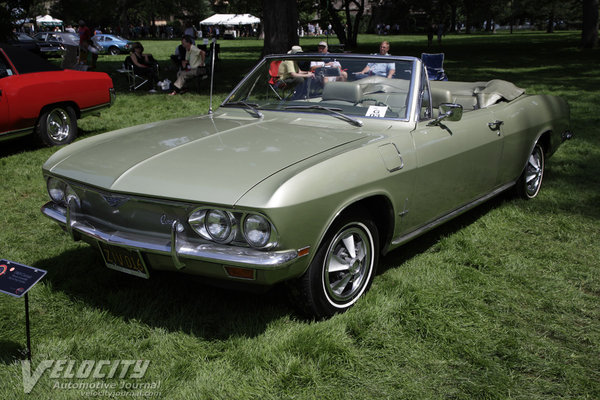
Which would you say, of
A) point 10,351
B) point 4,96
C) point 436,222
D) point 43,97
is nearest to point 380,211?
point 436,222

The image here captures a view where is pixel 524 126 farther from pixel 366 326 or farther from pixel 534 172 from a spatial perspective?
pixel 366 326

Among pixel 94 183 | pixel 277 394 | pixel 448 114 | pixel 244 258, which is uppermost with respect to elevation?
pixel 448 114

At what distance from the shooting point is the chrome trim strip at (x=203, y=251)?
272 centimetres

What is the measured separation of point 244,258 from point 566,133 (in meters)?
4.74

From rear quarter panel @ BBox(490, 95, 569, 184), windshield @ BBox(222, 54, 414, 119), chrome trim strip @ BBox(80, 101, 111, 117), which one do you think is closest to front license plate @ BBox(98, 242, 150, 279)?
windshield @ BBox(222, 54, 414, 119)

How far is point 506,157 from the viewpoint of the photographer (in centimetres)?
485

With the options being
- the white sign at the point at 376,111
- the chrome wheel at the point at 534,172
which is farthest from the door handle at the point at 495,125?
the white sign at the point at 376,111

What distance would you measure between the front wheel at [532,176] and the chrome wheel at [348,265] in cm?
267

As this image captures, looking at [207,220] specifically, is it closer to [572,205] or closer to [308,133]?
[308,133]

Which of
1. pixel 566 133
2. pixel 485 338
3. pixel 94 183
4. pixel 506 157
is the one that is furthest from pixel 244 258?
pixel 566 133

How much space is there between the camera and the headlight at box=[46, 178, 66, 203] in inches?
137

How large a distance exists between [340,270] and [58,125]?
6.36 metres

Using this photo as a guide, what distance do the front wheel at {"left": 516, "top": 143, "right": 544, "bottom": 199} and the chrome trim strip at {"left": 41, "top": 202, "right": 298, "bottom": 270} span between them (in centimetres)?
348

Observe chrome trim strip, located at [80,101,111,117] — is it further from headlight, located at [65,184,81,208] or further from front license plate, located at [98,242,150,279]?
front license plate, located at [98,242,150,279]
